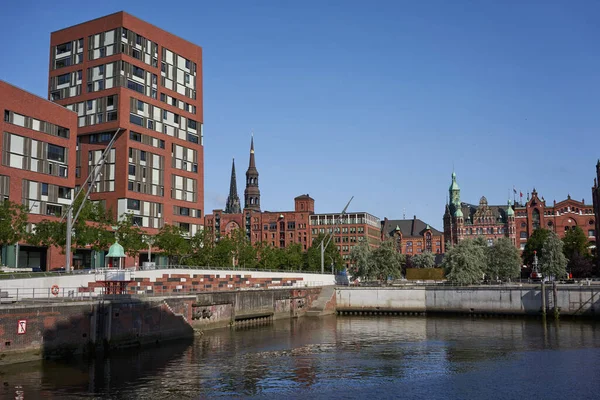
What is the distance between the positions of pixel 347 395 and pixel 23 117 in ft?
249

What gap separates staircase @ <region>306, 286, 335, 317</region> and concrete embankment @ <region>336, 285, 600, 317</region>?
205 centimetres

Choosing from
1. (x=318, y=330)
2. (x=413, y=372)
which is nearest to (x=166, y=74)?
(x=318, y=330)

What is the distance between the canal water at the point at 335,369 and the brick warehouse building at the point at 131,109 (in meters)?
46.3

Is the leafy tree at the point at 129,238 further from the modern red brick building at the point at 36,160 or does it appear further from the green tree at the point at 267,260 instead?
the green tree at the point at 267,260

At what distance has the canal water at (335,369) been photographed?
42906 millimetres

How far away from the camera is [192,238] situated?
119750 millimetres

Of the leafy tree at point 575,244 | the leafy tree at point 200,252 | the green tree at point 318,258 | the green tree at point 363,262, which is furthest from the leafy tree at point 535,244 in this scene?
the leafy tree at point 200,252

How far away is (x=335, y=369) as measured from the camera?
52.6 meters

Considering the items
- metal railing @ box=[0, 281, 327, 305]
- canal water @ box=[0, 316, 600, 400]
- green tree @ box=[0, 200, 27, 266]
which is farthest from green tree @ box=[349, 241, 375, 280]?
green tree @ box=[0, 200, 27, 266]

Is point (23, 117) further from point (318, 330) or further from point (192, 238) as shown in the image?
point (318, 330)

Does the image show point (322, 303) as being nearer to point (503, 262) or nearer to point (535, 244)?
point (503, 262)

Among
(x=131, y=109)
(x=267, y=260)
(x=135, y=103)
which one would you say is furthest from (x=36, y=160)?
(x=267, y=260)

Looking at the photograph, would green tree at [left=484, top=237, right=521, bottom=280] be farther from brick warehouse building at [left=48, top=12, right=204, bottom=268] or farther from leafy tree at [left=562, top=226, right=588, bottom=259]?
brick warehouse building at [left=48, top=12, right=204, bottom=268]

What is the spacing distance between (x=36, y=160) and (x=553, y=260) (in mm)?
116953
